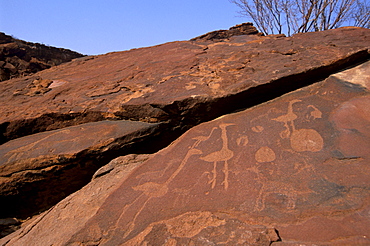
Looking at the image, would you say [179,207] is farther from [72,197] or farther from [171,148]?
[72,197]

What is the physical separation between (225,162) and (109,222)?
83 centimetres

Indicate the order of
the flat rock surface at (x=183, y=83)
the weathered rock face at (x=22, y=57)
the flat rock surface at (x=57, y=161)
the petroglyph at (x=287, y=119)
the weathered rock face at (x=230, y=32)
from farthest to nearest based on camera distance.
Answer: the weathered rock face at (x=22, y=57) < the weathered rock face at (x=230, y=32) < the flat rock surface at (x=183, y=83) < the flat rock surface at (x=57, y=161) < the petroglyph at (x=287, y=119)

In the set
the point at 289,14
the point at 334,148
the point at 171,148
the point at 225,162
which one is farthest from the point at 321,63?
the point at 289,14

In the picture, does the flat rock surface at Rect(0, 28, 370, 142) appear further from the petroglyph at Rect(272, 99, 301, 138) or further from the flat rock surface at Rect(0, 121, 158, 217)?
the petroglyph at Rect(272, 99, 301, 138)

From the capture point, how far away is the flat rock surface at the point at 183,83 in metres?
2.36

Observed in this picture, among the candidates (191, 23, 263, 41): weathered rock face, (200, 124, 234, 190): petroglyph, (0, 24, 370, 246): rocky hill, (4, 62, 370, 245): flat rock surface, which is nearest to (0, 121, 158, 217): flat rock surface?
(0, 24, 370, 246): rocky hill

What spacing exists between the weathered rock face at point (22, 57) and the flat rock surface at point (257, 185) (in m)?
5.69

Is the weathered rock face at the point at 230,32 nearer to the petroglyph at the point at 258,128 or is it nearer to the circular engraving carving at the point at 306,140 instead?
the petroglyph at the point at 258,128

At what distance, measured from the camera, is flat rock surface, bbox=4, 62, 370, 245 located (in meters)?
1.36

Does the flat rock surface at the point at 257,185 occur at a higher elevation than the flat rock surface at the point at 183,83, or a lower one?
lower

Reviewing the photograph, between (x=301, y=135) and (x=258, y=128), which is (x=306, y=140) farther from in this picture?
(x=258, y=128)

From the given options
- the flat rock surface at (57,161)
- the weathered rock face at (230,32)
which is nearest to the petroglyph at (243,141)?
the flat rock surface at (57,161)

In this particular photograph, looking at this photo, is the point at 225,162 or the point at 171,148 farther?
the point at 171,148

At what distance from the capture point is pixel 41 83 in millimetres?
3508
